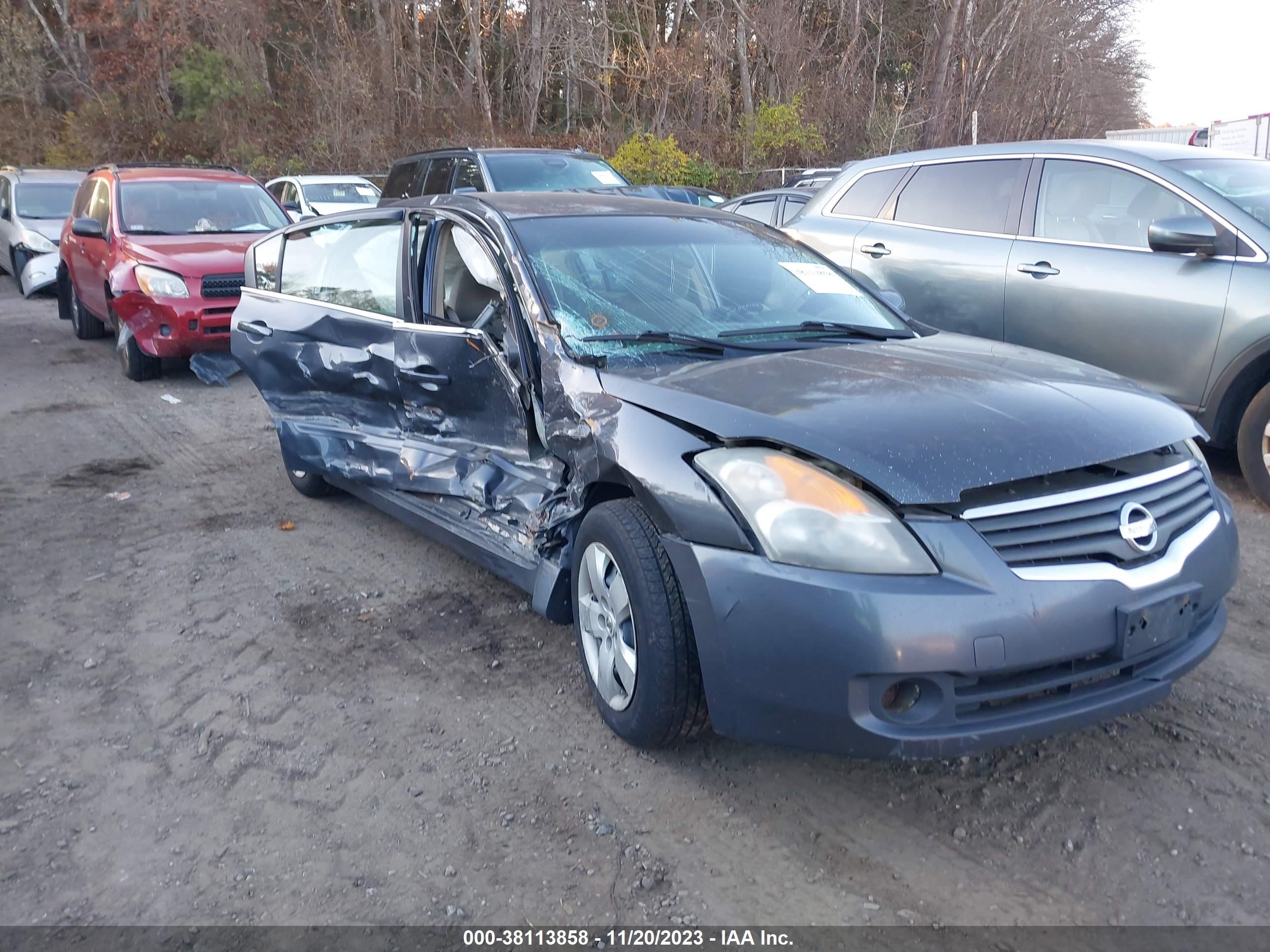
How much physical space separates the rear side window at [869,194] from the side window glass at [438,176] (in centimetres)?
511

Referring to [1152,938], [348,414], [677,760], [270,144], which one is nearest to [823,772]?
[677,760]

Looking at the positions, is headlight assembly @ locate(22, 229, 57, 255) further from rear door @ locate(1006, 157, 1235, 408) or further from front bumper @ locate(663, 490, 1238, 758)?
front bumper @ locate(663, 490, 1238, 758)

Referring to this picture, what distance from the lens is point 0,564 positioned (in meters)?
5.16

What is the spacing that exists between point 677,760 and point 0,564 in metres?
3.71

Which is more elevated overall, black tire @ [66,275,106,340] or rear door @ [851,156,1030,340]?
rear door @ [851,156,1030,340]

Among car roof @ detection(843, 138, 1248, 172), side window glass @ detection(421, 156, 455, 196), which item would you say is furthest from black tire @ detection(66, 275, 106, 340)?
car roof @ detection(843, 138, 1248, 172)

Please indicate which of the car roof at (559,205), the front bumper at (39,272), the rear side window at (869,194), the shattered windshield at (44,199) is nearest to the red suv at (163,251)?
the front bumper at (39,272)

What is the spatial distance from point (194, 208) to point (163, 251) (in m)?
1.15

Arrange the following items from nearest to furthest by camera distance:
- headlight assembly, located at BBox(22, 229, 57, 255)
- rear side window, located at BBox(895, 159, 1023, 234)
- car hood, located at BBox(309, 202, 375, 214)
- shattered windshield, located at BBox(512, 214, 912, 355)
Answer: shattered windshield, located at BBox(512, 214, 912, 355) < rear side window, located at BBox(895, 159, 1023, 234) < headlight assembly, located at BBox(22, 229, 57, 255) < car hood, located at BBox(309, 202, 375, 214)

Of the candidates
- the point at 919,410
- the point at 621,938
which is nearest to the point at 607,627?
the point at 621,938

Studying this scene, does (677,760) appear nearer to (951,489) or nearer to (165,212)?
(951,489)

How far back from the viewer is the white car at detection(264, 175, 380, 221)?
688 inches

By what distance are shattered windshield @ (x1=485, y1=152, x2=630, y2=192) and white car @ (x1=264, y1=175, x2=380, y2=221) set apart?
6574mm

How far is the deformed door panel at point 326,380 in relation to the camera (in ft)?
15.8
